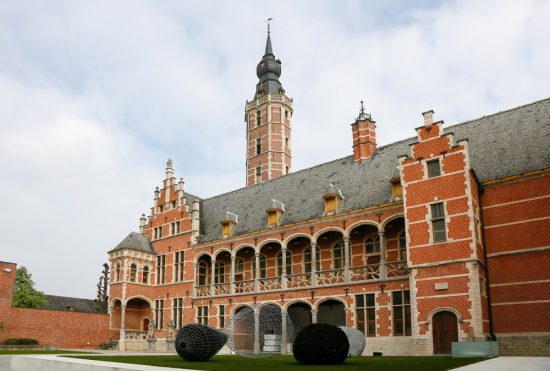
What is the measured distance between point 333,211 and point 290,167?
27.4 meters

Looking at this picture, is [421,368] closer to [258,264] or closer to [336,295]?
[336,295]

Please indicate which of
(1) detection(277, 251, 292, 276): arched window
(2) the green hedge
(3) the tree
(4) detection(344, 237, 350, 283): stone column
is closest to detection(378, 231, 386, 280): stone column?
(4) detection(344, 237, 350, 283): stone column

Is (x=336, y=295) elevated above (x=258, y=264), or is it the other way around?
(x=258, y=264)

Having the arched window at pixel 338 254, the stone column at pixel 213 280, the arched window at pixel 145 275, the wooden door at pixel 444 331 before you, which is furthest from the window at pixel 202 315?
the wooden door at pixel 444 331

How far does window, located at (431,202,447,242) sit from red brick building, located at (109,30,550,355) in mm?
45

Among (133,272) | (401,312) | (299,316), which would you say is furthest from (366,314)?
(133,272)

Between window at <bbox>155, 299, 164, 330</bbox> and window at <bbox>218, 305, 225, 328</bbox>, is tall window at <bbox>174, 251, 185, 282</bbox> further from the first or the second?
window at <bbox>218, 305, 225, 328</bbox>

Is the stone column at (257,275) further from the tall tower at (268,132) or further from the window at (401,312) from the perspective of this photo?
the tall tower at (268,132)

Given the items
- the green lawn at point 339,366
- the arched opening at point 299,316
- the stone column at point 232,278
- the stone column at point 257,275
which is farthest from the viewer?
the stone column at point 232,278

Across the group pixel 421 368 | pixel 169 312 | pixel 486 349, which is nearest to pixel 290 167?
pixel 169 312

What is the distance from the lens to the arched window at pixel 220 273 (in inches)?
1331

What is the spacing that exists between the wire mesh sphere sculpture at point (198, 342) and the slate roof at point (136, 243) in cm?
1936

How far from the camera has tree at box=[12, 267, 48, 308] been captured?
43.2 meters

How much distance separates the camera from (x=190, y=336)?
16.9 m
